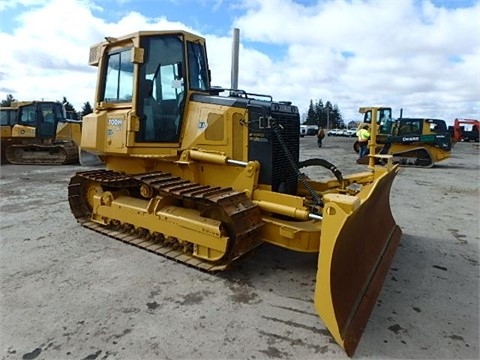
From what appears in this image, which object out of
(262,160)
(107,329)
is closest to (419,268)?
(262,160)

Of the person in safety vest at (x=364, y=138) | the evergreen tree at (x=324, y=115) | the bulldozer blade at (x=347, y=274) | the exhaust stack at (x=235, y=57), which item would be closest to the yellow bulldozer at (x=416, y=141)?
the person in safety vest at (x=364, y=138)

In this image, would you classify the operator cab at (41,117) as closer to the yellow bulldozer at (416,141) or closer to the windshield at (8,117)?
the windshield at (8,117)

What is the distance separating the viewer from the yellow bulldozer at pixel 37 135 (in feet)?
48.9

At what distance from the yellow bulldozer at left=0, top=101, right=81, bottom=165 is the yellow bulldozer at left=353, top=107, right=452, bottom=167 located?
1203 centimetres

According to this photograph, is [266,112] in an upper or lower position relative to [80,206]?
upper

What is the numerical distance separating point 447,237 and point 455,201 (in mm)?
3336

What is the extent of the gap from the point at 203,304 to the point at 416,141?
14.8m

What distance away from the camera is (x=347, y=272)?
322 centimetres

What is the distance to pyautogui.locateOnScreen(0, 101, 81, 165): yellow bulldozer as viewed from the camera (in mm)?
14906

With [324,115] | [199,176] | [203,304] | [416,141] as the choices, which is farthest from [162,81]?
[324,115]

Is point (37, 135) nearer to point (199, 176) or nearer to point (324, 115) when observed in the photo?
point (199, 176)

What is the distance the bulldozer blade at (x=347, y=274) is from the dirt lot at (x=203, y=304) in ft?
0.40

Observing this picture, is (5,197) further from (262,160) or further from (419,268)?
(419,268)

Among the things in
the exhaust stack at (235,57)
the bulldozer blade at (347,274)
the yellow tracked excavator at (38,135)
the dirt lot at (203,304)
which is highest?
the exhaust stack at (235,57)
